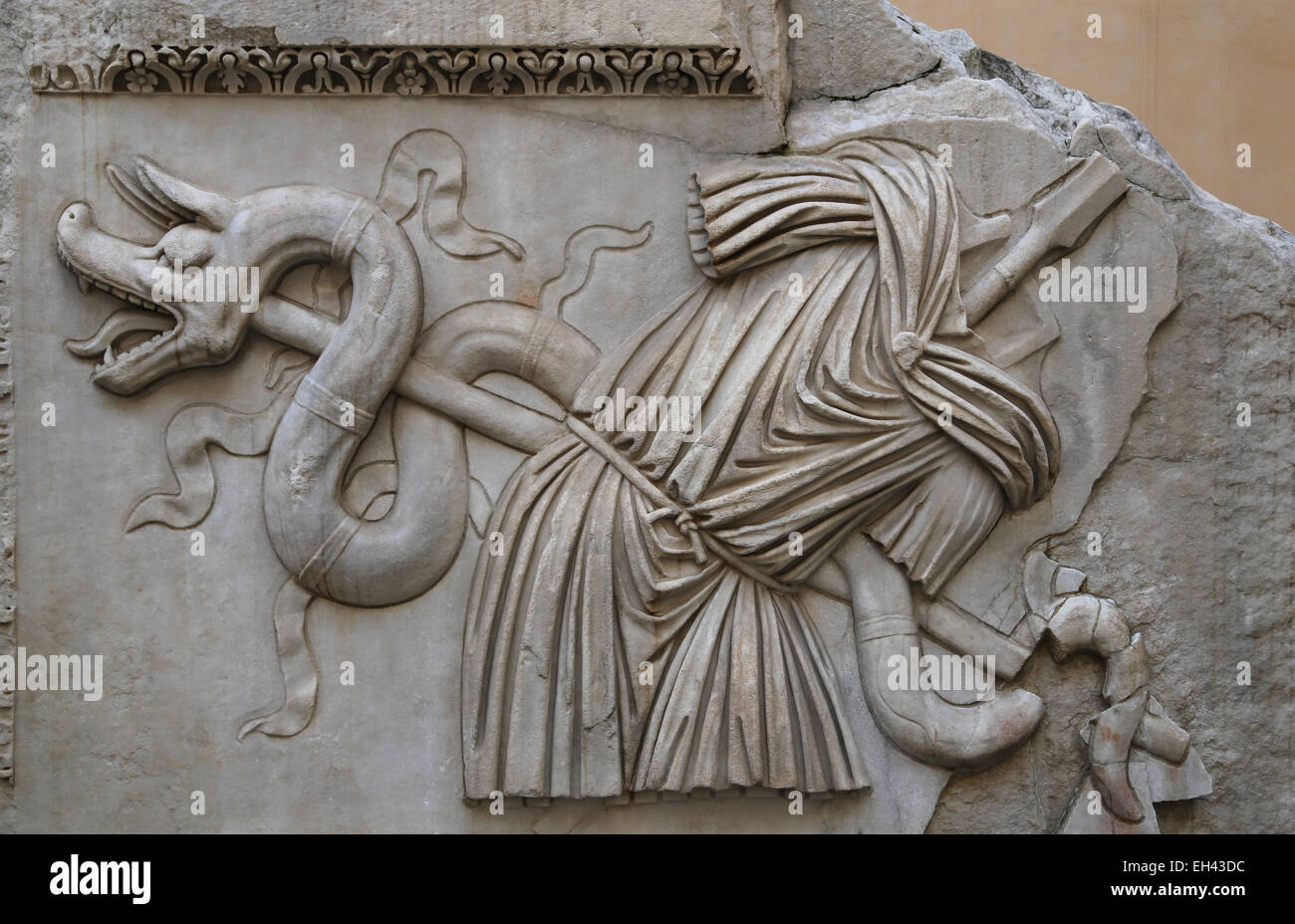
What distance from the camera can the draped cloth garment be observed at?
525 cm

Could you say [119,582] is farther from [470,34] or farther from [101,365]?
[470,34]

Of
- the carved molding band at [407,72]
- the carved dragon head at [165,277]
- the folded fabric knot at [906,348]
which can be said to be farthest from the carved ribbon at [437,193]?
the folded fabric knot at [906,348]

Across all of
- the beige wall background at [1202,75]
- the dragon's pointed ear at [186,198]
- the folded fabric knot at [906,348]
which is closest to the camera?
the folded fabric knot at [906,348]

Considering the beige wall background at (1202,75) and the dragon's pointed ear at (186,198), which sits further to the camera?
the beige wall background at (1202,75)

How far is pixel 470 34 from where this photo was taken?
Answer: 5.32 meters

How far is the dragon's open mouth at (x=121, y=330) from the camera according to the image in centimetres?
533

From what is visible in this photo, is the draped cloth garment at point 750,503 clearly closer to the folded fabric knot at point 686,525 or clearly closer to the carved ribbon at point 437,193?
the folded fabric knot at point 686,525

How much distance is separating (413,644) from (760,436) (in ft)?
3.57

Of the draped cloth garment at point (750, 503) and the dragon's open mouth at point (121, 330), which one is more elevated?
the dragon's open mouth at point (121, 330)

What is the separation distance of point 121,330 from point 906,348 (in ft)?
6.96

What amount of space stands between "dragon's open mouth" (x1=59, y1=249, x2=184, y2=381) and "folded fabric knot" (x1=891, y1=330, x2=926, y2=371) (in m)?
1.93

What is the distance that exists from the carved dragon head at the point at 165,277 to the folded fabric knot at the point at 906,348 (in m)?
1.72

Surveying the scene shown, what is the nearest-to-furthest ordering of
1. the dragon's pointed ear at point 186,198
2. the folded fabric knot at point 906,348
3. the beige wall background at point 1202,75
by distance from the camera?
1. the folded fabric knot at point 906,348
2. the dragon's pointed ear at point 186,198
3. the beige wall background at point 1202,75

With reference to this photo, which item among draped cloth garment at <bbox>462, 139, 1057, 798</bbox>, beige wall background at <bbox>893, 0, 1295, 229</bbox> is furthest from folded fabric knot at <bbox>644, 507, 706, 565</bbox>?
beige wall background at <bbox>893, 0, 1295, 229</bbox>
